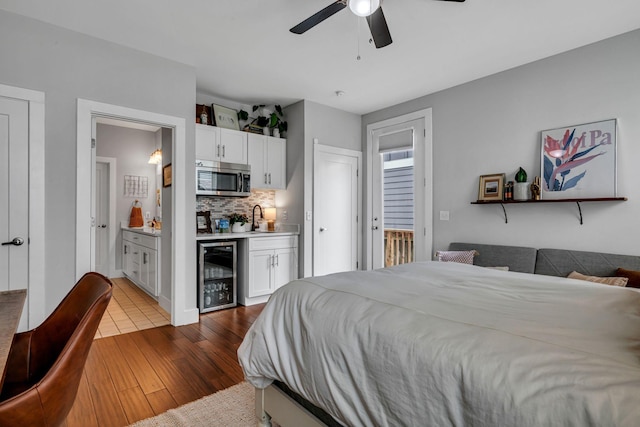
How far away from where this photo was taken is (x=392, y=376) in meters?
1.03

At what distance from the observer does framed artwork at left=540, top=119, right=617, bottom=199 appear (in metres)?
2.80

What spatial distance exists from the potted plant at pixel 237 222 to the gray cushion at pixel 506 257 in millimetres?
2770

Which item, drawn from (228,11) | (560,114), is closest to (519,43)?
(560,114)

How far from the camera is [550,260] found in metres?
3.03

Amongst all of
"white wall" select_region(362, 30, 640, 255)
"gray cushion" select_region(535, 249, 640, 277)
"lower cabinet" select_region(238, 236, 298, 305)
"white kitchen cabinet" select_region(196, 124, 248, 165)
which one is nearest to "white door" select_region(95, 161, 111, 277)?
"white kitchen cabinet" select_region(196, 124, 248, 165)

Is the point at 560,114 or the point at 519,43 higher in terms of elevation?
the point at 519,43

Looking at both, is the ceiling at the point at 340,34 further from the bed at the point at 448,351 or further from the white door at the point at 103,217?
the white door at the point at 103,217

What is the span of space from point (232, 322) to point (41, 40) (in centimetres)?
299

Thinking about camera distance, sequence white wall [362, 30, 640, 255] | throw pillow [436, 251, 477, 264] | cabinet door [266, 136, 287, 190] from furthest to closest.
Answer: cabinet door [266, 136, 287, 190] < throw pillow [436, 251, 477, 264] < white wall [362, 30, 640, 255]

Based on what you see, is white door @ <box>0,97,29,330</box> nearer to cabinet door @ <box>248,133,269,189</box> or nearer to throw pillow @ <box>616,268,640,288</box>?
cabinet door @ <box>248,133,269,189</box>

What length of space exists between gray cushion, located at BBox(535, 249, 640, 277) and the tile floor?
12.4 feet

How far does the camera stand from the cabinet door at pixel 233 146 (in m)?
4.14

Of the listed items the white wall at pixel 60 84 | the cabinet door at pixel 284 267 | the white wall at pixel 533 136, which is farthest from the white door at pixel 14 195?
the white wall at pixel 533 136

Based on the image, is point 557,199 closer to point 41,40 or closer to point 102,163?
point 41,40
